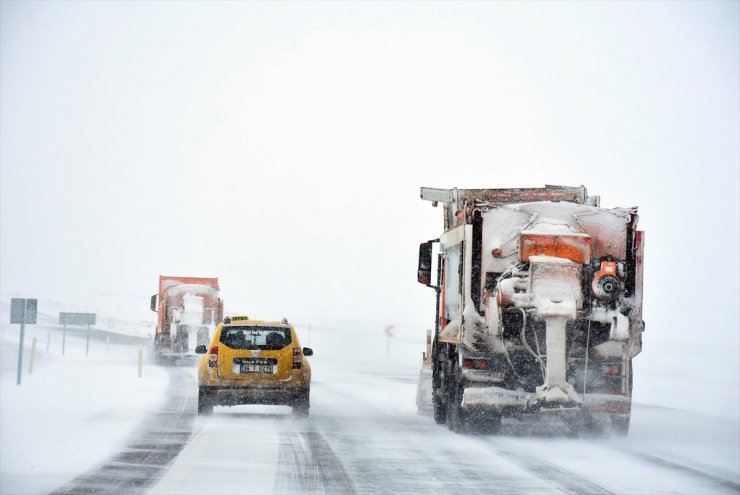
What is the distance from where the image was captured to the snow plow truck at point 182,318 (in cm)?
4347

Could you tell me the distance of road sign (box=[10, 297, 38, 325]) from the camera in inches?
1002

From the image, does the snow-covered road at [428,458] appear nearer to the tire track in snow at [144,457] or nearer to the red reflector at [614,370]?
the tire track in snow at [144,457]

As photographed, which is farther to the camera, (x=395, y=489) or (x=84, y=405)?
(x=84, y=405)

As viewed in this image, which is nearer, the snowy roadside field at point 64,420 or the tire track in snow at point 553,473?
the tire track in snow at point 553,473

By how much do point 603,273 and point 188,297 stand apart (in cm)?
3098

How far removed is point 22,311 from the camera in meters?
25.6

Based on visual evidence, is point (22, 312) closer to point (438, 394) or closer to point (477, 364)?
point (438, 394)

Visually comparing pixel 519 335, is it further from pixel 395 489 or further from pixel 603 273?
pixel 395 489

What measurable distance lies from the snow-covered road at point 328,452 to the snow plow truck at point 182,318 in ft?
63.6

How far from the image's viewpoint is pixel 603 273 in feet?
47.8

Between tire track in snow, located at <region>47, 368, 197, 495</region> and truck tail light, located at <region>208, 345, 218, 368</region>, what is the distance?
0.97 meters

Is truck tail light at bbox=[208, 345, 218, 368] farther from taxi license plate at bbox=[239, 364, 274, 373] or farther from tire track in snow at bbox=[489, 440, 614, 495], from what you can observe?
tire track in snow at bbox=[489, 440, 614, 495]

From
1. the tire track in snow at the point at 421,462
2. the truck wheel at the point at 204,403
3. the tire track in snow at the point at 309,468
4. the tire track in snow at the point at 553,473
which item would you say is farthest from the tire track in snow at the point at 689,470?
the truck wheel at the point at 204,403

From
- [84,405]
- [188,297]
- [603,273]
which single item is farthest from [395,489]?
[188,297]
